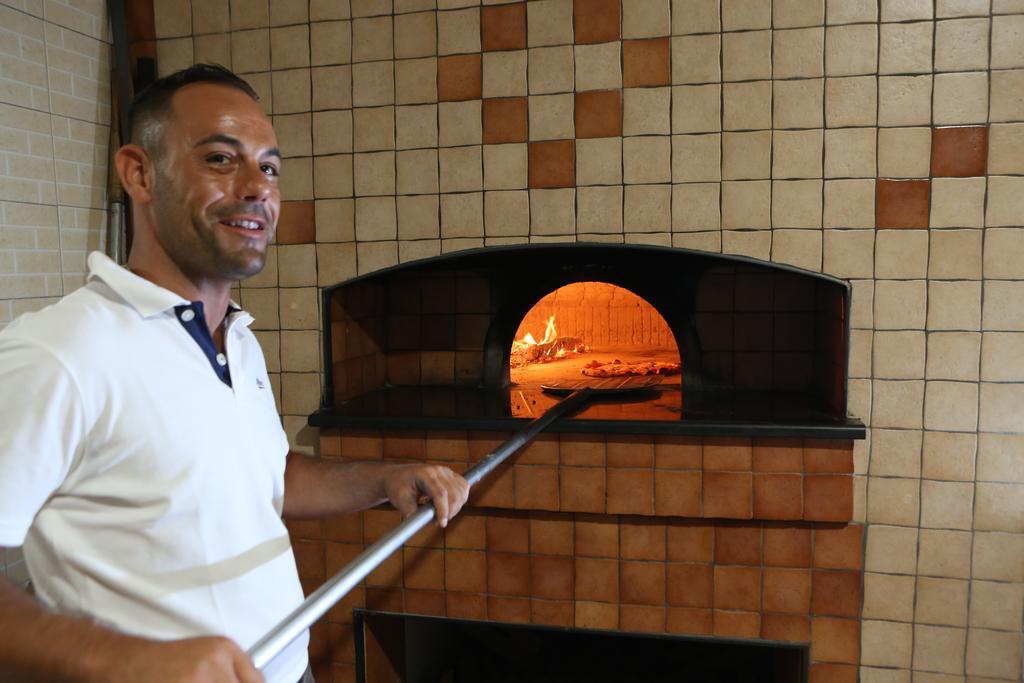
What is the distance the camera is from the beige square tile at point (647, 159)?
2.39m

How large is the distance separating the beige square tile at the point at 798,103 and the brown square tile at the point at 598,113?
1.56ft

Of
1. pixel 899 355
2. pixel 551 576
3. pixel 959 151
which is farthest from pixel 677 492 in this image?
pixel 959 151

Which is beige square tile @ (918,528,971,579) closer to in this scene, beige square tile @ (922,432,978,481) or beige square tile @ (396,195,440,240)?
beige square tile @ (922,432,978,481)

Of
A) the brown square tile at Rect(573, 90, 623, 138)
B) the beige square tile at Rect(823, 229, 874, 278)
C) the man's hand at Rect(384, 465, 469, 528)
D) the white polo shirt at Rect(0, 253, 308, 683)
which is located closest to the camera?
the white polo shirt at Rect(0, 253, 308, 683)

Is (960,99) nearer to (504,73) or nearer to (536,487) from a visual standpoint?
(504,73)

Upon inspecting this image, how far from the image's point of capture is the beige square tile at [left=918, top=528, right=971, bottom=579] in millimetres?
2320

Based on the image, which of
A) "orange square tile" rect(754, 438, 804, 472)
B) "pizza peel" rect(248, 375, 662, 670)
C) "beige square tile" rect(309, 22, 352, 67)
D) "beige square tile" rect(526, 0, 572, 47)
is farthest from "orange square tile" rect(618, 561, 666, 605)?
"beige square tile" rect(309, 22, 352, 67)

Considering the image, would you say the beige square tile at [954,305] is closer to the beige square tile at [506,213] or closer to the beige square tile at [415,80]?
the beige square tile at [506,213]

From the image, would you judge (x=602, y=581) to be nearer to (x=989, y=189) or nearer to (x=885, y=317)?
(x=885, y=317)

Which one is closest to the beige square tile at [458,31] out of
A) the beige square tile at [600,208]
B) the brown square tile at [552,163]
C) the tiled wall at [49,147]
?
the brown square tile at [552,163]

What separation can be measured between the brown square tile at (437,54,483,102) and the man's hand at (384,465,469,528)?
4.79 ft

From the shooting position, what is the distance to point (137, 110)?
1.36m

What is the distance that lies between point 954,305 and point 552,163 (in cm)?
131

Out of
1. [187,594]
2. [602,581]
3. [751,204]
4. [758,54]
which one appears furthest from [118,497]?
[758,54]
